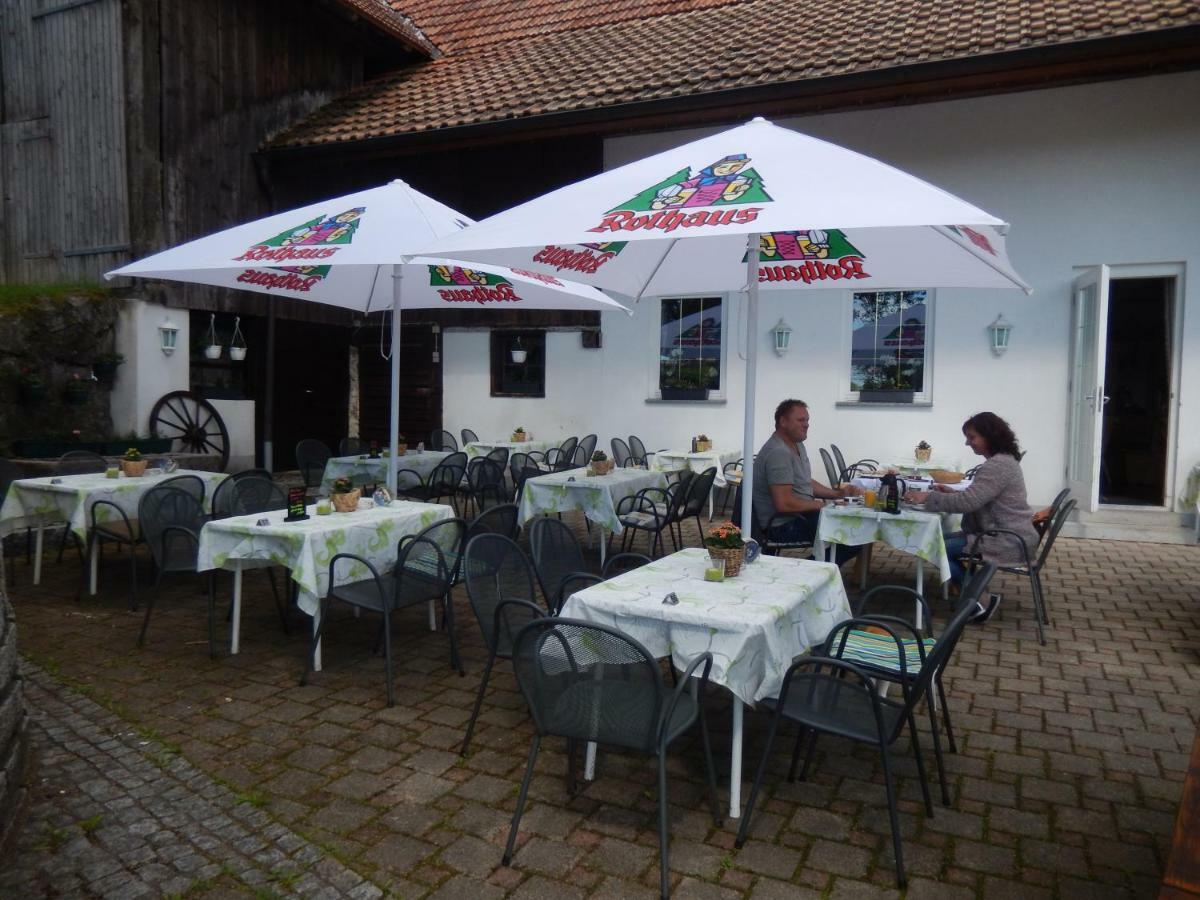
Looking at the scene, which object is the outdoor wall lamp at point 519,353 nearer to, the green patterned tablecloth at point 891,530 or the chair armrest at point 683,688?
the green patterned tablecloth at point 891,530

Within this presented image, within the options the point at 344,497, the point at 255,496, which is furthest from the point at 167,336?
the point at 344,497

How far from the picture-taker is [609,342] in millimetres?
11641

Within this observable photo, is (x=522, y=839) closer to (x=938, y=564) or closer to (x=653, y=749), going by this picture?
(x=653, y=749)

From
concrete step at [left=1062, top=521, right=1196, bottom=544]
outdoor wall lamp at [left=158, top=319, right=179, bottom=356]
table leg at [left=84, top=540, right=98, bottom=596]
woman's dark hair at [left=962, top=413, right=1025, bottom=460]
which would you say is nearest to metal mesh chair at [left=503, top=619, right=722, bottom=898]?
woman's dark hair at [left=962, top=413, right=1025, bottom=460]

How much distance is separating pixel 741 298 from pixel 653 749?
8385 mm

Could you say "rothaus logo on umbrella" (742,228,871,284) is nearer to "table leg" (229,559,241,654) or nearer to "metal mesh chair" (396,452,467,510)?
A: "table leg" (229,559,241,654)

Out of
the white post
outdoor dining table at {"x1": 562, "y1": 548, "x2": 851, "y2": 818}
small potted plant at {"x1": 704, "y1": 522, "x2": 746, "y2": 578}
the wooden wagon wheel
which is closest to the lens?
outdoor dining table at {"x1": 562, "y1": 548, "x2": 851, "y2": 818}

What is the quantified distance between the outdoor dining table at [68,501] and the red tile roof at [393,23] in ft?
28.9

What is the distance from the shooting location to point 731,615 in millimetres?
3006

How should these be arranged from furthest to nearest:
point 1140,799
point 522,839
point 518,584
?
point 518,584 < point 1140,799 < point 522,839

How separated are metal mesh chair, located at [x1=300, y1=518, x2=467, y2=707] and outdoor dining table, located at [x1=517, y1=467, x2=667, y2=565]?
1.88 metres

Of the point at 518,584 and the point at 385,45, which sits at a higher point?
the point at 385,45

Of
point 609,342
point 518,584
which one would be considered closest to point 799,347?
point 609,342

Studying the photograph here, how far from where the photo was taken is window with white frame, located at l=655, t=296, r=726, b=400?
36.4 feet
